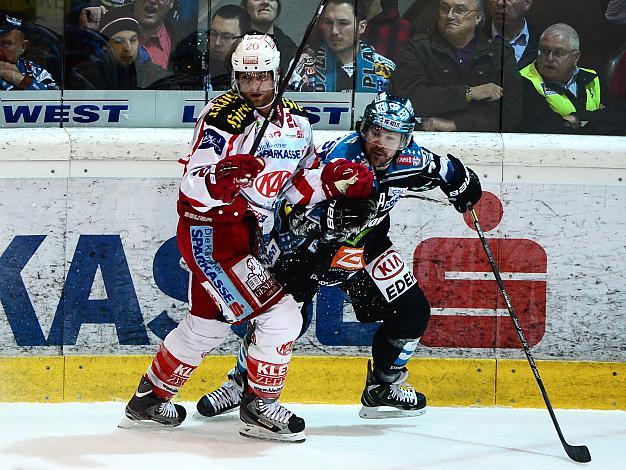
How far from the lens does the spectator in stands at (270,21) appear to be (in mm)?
5375

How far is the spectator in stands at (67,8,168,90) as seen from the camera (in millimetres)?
5355

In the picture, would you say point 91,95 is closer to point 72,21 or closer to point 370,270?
point 72,21

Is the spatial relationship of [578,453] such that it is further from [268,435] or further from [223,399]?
[223,399]

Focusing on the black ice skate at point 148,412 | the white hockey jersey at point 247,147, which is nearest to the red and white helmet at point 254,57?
the white hockey jersey at point 247,147

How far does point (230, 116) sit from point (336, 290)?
1.34 metres

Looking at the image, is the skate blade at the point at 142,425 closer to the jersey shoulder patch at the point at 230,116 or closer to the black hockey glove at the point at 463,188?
the jersey shoulder patch at the point at 230,116

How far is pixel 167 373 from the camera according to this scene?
171 inches

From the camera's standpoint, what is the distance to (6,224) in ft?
16.6

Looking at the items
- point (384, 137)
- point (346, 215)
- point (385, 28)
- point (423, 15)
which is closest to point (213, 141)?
point (346, 215)

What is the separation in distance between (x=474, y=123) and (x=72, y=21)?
5.90 ft

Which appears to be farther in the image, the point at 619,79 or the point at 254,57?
the point at 619,79

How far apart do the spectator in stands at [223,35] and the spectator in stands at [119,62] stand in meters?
0.22

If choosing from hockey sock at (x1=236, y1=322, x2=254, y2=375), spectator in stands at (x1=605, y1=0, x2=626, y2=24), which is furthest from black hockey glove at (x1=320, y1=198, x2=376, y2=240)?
spectator in stands at (x1=605, y1=0, x2=626, y2=24)

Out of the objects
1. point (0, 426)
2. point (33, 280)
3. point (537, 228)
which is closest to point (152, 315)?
point (33, 280)
